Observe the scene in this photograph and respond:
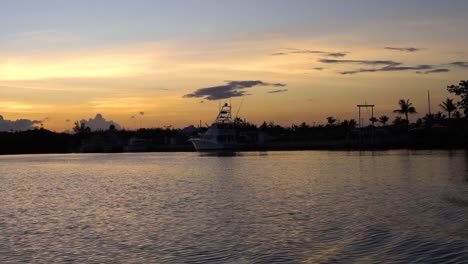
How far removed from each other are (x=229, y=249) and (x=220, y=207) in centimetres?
1170

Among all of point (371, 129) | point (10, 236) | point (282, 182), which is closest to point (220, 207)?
point (10, 236)

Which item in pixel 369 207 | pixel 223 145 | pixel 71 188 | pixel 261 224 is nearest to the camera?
pixel 261 224

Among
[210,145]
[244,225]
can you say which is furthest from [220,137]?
[244,225]

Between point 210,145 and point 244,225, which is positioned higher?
point 210,145

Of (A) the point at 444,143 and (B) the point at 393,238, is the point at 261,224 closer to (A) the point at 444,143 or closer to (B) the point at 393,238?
(B) the point at 393,238

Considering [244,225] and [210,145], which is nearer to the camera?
[244,225]

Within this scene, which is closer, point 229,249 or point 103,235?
point 229,249

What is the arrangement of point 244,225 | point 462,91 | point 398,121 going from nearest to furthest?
point 244,225 → point 462,91 → point 398,121

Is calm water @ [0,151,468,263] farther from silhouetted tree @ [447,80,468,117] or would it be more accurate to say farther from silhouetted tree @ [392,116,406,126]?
silhouetted tree @ [392,116,406,126]

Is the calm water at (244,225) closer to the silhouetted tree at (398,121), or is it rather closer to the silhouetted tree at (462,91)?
the silhouetted tree at (462,91)

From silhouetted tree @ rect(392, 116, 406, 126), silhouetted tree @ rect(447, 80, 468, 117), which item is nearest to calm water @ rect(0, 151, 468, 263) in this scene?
silhouetted tree @ rect(447, 80, 468, 117)

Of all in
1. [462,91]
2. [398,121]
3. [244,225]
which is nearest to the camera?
[244,225]

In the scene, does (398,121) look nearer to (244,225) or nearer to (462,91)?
(462,91)

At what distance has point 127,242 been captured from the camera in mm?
20406
